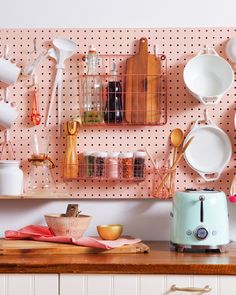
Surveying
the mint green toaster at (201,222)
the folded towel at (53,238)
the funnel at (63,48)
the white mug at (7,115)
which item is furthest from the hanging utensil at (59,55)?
the mint green toaster at (201,222)

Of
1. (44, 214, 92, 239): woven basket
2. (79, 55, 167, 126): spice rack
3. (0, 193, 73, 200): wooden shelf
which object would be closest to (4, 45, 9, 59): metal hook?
(79, 55, 167, 126): spice rack

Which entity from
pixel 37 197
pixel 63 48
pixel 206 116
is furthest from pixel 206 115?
pixel 37 197

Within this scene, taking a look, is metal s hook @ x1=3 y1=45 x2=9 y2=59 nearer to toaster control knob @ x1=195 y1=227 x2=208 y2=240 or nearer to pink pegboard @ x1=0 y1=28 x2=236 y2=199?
pink pegboard @ x1=0 y1=28 x2=236 y2=199

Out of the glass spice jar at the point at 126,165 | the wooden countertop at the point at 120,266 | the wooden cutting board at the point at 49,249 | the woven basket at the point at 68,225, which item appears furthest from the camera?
the glass spice jar at the point at 126,165

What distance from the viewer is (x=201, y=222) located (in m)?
2.83

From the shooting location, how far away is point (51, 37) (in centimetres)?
317

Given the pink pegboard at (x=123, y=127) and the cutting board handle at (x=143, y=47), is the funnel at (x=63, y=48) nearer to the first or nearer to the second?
the pink pegboard at (x=123, y=127)

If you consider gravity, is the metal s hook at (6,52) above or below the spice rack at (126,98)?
above

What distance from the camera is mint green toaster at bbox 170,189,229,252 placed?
9.27 feet

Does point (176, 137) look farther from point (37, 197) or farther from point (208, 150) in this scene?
point (37, 197)

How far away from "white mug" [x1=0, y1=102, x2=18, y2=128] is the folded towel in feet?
1.62

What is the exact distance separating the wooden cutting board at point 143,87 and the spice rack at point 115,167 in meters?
0.19

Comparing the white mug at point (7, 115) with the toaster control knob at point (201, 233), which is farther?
the white mug at point (7, 115)

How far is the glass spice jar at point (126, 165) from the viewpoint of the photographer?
3055mm
